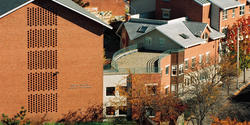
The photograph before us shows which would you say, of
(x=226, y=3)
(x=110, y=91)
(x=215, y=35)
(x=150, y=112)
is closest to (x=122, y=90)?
(x=110, y=91)

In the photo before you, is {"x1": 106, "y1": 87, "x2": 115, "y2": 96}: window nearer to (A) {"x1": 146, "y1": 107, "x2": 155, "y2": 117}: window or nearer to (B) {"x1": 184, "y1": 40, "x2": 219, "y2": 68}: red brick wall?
(A) {"x1": 146, "y1": 107, "x2": 155, "y2": 117}: window

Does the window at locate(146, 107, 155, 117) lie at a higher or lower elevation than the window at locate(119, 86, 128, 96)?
lower

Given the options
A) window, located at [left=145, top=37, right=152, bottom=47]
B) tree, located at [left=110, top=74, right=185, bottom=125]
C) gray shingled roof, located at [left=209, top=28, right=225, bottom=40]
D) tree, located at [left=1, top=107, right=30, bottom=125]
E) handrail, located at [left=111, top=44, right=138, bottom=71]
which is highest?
gray shingled roof, located at [left=209, top=28, right=225, bottom=40]

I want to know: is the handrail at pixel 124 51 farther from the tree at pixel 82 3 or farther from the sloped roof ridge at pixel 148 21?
the tree at pixel 82 3

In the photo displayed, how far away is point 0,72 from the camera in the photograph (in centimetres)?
4841

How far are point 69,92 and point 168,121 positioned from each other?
11.0m

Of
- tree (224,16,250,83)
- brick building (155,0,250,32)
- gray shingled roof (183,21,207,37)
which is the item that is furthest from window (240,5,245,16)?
gray shingled roof (183,21,207,37)

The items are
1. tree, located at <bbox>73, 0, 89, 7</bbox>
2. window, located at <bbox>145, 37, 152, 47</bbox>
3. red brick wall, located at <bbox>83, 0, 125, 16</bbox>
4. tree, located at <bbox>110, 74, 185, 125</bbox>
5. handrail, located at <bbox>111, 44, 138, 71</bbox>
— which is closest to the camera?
tree, located at <bbox>110, 74, 185, 125</bbox>

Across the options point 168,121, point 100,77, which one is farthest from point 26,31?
point 168,121

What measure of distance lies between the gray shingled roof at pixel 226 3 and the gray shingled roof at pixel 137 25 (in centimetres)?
1029

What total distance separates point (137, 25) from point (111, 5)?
1467cm

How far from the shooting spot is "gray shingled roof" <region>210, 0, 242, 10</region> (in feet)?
241

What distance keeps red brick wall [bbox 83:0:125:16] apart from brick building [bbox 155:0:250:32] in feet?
25.2

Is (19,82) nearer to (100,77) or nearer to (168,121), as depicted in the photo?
(100,77)
